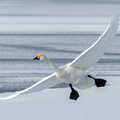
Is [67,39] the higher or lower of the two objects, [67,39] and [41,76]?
the higher

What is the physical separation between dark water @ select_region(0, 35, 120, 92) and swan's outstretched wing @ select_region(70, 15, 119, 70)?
181cm

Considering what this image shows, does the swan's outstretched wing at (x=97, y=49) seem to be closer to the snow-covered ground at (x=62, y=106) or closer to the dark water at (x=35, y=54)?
the snow-covered ground at (x=62, y=106)

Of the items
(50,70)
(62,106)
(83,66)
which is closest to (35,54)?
(50,70)

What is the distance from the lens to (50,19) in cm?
1602

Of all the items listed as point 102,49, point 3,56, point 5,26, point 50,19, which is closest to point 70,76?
point 102,49

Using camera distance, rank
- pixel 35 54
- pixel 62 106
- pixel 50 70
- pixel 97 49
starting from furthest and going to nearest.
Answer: pixel 35 54 → pixel 50 70 → pixel 62 106 → pixel 97 49

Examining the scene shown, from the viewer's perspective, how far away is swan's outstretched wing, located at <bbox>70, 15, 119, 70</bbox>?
4.61m

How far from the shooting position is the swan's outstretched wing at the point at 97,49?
15.1 ft

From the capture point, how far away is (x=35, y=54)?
933cm

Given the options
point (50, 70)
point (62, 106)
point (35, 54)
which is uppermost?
point (35, 54)

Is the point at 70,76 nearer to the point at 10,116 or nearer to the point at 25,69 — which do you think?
the point at 10,116

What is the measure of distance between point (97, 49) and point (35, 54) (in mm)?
4733

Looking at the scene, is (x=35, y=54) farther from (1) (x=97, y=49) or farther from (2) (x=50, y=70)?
(1) (x=97, y=49)

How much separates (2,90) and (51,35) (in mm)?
5839
